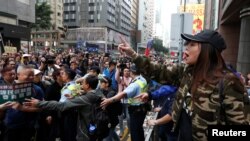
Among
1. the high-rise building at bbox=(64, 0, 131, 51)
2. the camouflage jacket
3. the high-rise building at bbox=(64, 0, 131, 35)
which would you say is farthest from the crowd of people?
the high-rise building at bbox=(64, 0, 131, 35)

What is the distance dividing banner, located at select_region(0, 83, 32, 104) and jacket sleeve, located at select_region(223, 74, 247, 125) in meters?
2.42

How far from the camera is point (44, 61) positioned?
802 cm

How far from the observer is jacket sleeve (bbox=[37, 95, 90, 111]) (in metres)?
3.57

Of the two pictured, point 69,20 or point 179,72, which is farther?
point 69,20

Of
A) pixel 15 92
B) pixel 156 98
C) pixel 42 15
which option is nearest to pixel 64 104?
pixel 15 92

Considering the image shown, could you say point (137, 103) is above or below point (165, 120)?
below

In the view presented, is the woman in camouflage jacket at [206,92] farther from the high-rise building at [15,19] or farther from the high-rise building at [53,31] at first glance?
the high-rise building at [53,31]

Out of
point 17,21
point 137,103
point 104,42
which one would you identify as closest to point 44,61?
point 137,103

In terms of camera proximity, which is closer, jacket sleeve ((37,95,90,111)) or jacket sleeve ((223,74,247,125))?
jacket sleeve ((223,74,247,125))

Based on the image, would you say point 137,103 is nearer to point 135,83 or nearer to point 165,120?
point 135,83

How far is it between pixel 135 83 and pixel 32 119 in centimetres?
197

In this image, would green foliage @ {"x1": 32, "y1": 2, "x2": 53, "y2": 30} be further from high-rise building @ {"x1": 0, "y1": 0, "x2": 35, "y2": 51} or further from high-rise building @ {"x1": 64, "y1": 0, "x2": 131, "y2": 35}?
high-rise building @ {"x1": 64, "y1": 0, "x2": 131, "y2": 35}

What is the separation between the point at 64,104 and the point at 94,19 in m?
86.0

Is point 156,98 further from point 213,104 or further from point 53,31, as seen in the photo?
point 53,31
